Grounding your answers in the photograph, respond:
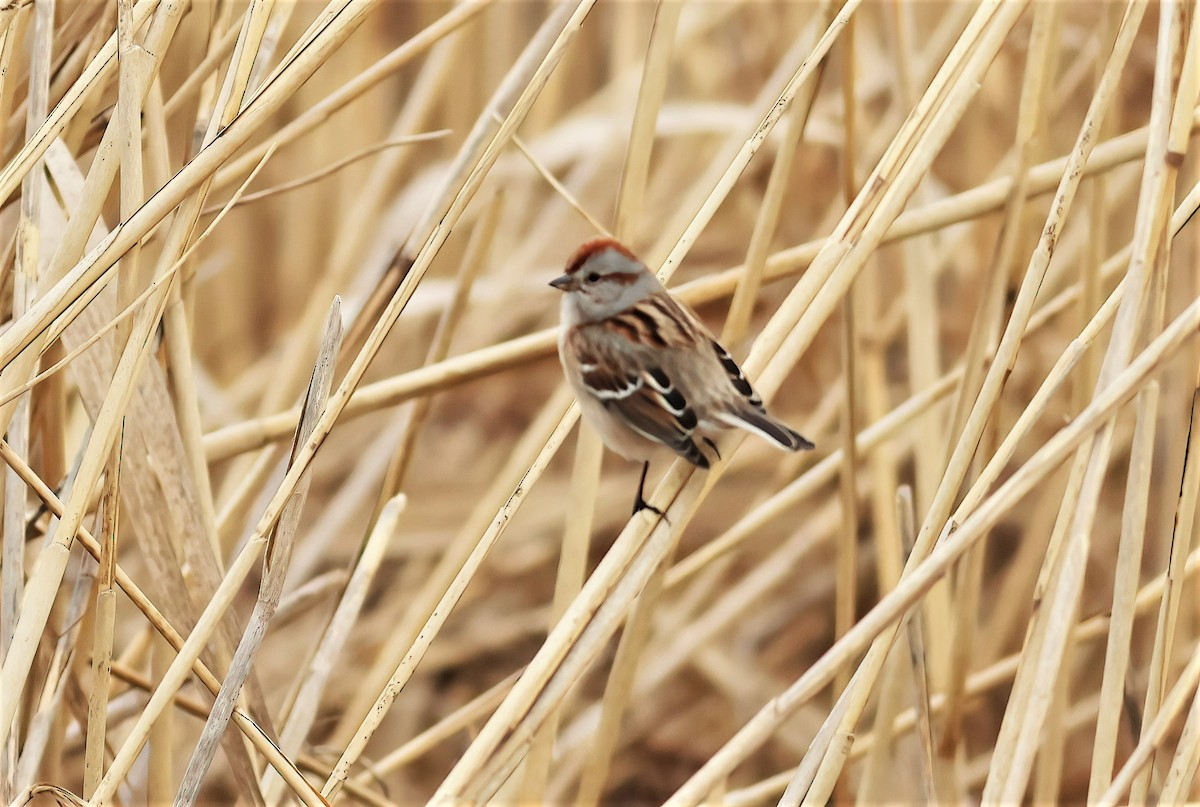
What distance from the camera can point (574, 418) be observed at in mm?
1658

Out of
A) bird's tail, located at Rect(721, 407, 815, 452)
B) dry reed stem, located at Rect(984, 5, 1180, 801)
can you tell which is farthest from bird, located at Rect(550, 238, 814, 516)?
dry reed stem, located at Rect(984, 5, 1180, 801)

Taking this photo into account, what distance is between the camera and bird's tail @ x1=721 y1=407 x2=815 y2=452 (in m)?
1.63

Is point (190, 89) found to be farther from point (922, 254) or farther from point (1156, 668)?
point (1156, 668)

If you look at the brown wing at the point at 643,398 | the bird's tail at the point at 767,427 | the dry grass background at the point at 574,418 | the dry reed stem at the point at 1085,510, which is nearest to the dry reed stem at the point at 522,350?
the dry grass background at the point at 574,418

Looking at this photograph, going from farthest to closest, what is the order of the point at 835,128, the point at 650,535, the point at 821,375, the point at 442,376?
the point at 821,375
the point at 835,128
the point at 442,376
the point at 650,535

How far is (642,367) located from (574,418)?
289 millimetres

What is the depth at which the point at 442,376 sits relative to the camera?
1.71 m

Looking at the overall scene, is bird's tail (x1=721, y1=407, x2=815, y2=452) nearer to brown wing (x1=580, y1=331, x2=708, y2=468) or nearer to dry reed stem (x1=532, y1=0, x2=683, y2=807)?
brown wing (x1=580, y1=331, x2=708, y2=468)

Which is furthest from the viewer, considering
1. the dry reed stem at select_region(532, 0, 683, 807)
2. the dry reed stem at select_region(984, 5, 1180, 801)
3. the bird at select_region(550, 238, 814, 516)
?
the bird at select_region(550, 238, 814, 516)

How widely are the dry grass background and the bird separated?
0.07 meters

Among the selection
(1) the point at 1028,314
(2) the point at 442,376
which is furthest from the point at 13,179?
(1) the point at 1028,314

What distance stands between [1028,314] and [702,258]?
6.54ft

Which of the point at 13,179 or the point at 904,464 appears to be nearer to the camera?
the point at 13,179

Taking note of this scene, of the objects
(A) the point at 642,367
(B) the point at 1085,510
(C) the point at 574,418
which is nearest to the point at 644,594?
(C) the point at 574,418
